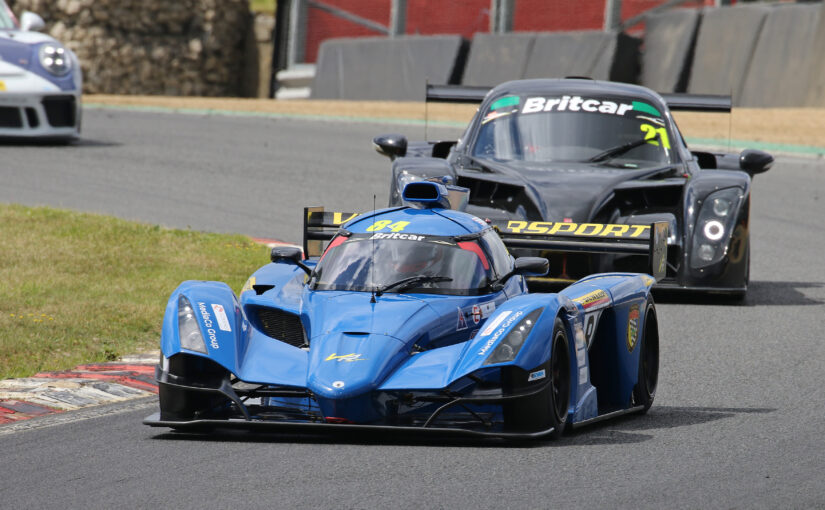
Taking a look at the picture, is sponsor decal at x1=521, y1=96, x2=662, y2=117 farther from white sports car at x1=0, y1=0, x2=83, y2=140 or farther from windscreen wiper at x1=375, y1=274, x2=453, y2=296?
white sports car at x1=0, y1=0, x2=83, y2=140

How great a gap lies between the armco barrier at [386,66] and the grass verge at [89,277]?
1374cm

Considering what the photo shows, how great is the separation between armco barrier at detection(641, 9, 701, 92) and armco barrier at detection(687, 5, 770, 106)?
0.17 meters

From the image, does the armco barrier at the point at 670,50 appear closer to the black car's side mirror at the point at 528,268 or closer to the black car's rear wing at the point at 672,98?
the black car's rear wing at the point at 672,98

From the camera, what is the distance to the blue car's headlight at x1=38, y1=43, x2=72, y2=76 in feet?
59.0

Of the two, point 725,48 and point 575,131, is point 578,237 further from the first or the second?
point 725,48

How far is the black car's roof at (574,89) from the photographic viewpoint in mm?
12523

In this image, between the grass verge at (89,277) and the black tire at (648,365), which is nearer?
the black tire at (648,365)

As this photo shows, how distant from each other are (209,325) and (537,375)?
1555 mm

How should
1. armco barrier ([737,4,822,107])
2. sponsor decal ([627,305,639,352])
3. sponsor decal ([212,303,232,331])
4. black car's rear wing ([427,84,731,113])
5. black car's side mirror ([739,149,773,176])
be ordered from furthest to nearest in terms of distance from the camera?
armco barrier ([737,4,822,107]) < black car's rear wing ([427,84,731,113]) < black car's side mirror ([739,149,773,176]) < sponsor decal ([627,305,639,352]) < sponsor decal ([212,303,232,331])

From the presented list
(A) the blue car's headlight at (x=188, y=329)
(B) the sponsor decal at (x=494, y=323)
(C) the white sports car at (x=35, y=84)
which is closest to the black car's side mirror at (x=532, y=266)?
(B) the sponsor decal at (x=494, y=323)

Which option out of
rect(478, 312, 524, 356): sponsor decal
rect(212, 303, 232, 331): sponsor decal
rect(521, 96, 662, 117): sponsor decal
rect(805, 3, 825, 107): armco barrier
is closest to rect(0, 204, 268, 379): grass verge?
rect(212, 303, 232, 331): sponsor decal

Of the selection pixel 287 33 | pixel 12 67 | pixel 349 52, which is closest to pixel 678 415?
pixel 12 67

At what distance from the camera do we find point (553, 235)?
33.5ft

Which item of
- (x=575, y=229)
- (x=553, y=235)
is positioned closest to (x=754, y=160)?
(x=575, y=229)
